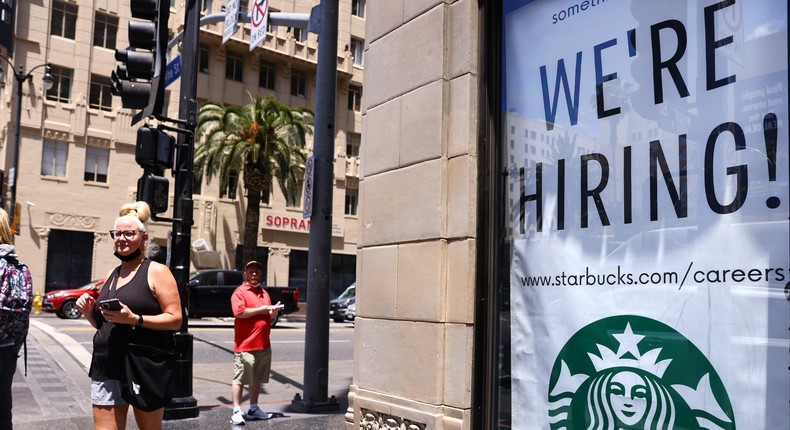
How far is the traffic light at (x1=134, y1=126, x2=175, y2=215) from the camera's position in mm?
7316

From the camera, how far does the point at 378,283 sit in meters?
4.87

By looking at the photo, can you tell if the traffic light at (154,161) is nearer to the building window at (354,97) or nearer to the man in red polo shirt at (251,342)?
the man in red polo shirt at (251,342)

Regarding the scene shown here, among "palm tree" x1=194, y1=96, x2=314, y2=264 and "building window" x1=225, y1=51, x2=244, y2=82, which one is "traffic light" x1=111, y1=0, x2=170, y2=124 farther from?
"building window" x1=225, y1=51, x2=244, y2=82

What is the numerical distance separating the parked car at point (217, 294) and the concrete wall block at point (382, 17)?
18.1m

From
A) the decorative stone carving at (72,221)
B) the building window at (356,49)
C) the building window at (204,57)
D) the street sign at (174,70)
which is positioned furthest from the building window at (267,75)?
the street sign at (174,70)

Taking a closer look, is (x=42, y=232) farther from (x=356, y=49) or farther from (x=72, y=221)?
(x=356, y=49)

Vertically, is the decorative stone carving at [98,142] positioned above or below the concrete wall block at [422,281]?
above

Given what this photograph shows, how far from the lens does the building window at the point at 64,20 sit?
31.1 m

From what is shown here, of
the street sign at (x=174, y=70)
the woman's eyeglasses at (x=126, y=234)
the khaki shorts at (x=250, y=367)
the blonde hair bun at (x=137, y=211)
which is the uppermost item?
the street sign at (x=174, y=70)

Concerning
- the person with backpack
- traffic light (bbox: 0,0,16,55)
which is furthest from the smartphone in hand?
traffic light (bbox: 0,0,16,55)

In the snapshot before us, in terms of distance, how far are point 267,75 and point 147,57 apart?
30909 millimetres

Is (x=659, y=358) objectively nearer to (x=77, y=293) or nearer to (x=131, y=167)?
(x=77, y=293)

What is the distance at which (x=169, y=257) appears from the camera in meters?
8.02

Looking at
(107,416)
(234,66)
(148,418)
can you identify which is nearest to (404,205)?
(148,418)
